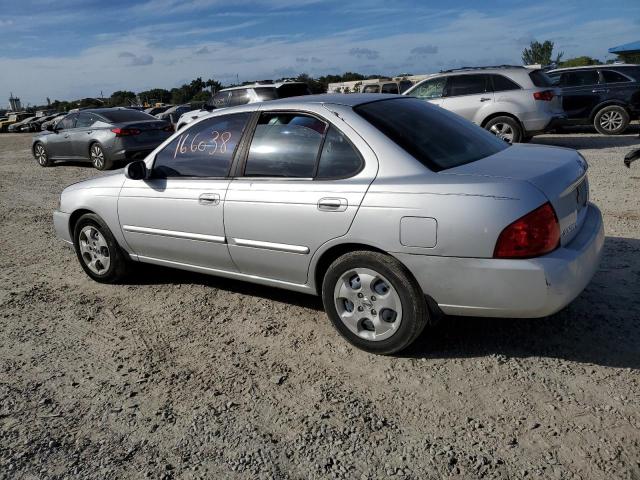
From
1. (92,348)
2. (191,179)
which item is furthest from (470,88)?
(92,348)

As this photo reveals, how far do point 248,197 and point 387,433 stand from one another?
6.08 feet

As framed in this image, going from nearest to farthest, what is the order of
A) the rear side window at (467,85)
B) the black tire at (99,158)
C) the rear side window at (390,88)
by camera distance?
the rear side window at (467,85), the black tire at (99,158), the rear side window at (390,88)

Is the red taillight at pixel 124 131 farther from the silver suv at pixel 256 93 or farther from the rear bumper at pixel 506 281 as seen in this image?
the rear bumper at pixel 506 281

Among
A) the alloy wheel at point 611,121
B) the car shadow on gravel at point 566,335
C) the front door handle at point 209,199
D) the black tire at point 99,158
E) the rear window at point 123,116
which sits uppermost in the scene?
the rear window at point 123,116

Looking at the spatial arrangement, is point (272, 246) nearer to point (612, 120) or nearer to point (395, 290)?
point (395, 290)

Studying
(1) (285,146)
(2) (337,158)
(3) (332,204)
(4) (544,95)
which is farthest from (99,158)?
(3) (332,204)

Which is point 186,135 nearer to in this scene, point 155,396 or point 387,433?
point 155,396

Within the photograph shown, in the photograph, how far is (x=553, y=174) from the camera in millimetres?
3174

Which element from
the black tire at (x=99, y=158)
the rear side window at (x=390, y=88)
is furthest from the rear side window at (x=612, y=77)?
the black tire at (x=99, y=158)

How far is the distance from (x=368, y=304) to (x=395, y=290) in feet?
0.77

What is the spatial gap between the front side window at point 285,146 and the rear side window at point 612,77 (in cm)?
1205

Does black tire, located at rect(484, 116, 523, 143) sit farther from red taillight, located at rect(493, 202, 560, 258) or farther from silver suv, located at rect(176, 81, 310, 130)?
red taillight, located at rect(493, 202, 560, 258)

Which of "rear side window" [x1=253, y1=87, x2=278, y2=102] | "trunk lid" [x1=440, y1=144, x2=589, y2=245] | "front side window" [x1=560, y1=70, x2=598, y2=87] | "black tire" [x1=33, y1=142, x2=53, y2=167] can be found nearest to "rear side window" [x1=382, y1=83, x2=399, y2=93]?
"front side window" [x1=560, y1=70, x2=598, y2=87]

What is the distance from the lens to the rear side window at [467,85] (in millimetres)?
11391
